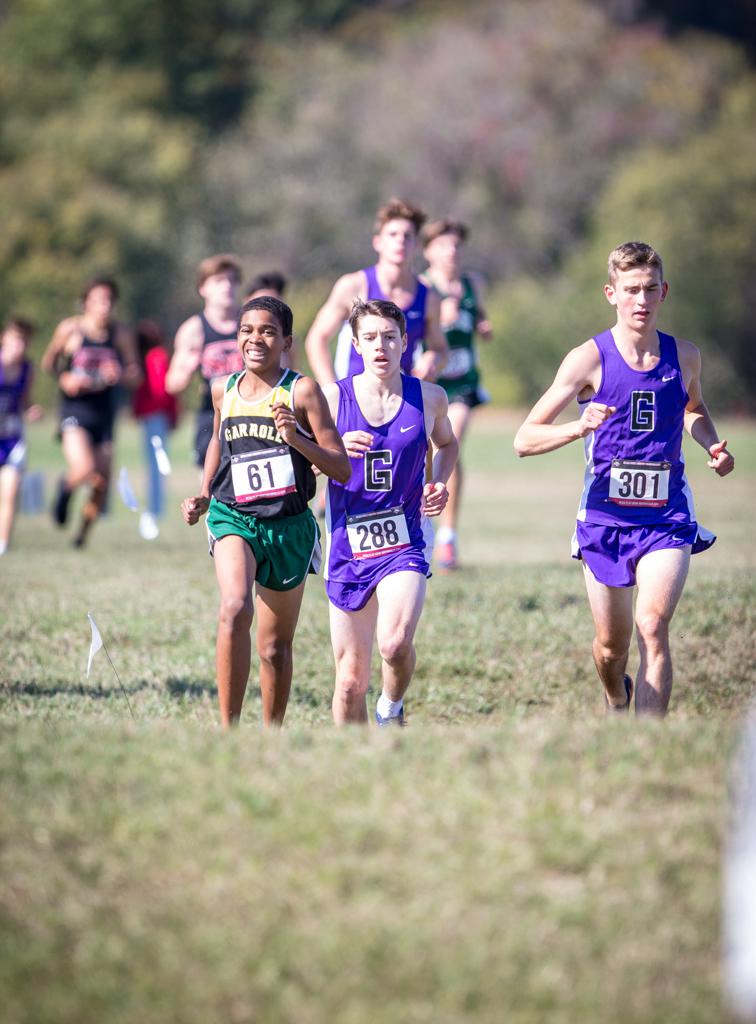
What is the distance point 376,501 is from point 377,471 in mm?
137

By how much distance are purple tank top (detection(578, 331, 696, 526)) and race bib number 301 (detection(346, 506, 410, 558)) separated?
3.16 ft

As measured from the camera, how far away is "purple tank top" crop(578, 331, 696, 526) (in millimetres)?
6766

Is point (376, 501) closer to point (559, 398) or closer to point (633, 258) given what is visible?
point (559, 398)

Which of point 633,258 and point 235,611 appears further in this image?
point 633,258

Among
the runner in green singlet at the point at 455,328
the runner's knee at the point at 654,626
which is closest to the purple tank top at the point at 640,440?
the runner's knee at the point at 654,626

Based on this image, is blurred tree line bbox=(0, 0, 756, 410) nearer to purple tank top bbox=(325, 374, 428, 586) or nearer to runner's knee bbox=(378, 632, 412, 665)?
purple tank top bbox=(325, 374, 428, 586)

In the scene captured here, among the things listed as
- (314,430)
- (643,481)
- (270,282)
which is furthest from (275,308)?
(270,282)

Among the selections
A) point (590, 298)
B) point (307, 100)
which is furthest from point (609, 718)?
point (307, 100)

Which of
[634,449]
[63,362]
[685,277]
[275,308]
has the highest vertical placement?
[685,277]

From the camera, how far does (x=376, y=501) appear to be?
6.69 meters

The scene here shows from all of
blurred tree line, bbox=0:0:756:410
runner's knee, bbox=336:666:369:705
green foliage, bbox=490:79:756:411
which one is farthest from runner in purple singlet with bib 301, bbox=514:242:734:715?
blurred tree line, bbox=0:0:756:410

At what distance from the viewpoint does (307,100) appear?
64.9m

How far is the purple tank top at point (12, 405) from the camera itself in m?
14.2

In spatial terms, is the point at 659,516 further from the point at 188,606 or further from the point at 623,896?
the point at 188,606
